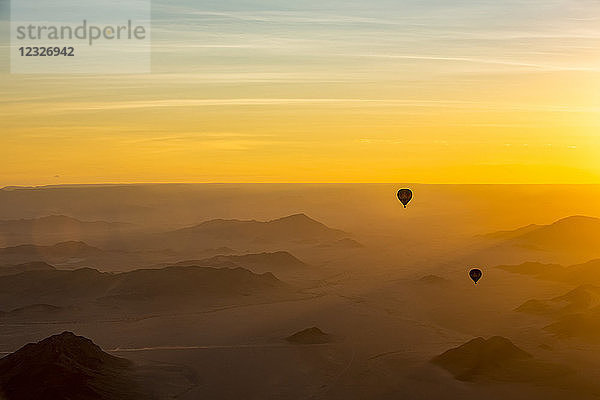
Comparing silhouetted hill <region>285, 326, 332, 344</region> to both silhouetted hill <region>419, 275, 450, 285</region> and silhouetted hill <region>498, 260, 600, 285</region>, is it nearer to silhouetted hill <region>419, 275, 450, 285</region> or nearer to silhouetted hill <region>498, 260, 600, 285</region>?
silhouetted hill <region>419, 275, 450, 285</region>

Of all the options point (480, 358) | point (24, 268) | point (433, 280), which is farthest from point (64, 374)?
point (433, 280)

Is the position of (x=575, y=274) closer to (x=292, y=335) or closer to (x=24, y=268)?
(x=292, y=335)

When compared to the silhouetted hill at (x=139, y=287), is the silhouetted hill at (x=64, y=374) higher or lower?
higher

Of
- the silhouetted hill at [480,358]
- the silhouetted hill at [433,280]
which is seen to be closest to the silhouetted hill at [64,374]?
the silhouetted hill at [480,358]

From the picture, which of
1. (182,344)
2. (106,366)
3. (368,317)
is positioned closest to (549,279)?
(368,317)

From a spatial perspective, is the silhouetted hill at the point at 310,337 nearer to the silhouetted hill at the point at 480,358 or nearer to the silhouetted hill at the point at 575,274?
the silhouetted hill at the point at 480,358

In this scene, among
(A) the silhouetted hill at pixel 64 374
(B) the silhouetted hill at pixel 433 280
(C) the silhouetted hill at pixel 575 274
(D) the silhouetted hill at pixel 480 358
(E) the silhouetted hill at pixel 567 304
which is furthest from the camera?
(B) the silhouetted hill at pixel 433 280
